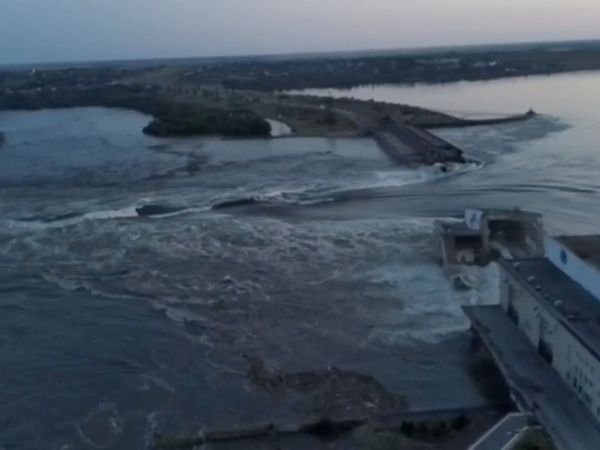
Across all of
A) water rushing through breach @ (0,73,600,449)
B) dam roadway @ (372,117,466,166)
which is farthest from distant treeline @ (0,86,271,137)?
water rushing through breach @ (0,73,600,449)

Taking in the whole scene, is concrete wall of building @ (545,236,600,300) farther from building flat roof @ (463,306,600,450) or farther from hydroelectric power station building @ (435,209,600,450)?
building flat roof @ (463,306,600,450)

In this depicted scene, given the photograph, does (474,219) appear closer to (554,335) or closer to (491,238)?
(491,238)

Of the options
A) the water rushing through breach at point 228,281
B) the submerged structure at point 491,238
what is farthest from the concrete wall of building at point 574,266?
the submerged structure at point 491,238

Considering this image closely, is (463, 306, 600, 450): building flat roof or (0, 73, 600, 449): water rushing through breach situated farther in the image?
(0, 73, 600, 449): water rushing through breach

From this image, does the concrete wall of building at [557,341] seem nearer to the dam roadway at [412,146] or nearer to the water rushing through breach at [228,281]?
the water rushing through breach at [228,281]

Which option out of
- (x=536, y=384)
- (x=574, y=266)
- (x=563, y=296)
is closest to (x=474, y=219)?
(x=574, y=266)

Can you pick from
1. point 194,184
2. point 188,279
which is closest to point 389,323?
point 188,279

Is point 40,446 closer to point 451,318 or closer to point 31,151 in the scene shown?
point 451,318
